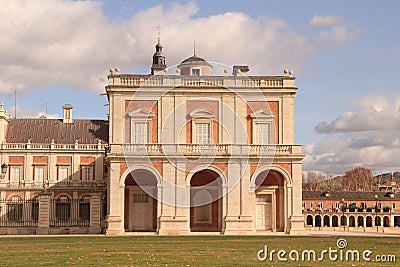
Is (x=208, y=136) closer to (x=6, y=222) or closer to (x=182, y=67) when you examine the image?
(x=182, y=67)

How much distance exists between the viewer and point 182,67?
45844 millimetres

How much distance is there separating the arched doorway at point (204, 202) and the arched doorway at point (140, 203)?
8.00 ft

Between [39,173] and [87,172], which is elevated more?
[87,172]

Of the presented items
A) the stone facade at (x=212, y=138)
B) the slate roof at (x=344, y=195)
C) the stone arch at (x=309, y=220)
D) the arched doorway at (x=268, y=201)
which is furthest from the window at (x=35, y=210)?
the slate roof at (x=344, y=195)

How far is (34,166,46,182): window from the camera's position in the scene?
54.6 m

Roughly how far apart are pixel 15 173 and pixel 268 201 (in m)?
22.1

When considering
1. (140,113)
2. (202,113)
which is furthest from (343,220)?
(140,113)

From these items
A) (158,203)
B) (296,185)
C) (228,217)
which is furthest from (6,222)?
(296,185)

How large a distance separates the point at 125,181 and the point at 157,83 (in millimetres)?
6382

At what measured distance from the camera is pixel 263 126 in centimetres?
4278

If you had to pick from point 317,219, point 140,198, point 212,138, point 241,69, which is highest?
point 241,69

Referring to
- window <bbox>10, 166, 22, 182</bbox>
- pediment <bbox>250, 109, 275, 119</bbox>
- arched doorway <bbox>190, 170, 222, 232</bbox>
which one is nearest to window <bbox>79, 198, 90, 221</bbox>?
window <bbox>10, 166, 22, 182</bbox>

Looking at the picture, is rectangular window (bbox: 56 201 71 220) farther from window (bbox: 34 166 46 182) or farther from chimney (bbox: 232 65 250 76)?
chimney (bbox: 232 65 250 76)

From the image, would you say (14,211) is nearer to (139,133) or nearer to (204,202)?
(139,133)
